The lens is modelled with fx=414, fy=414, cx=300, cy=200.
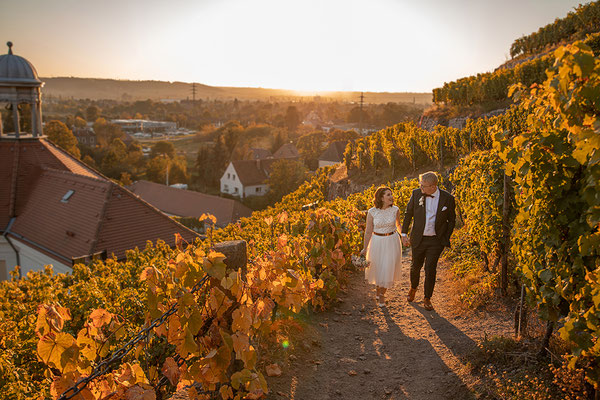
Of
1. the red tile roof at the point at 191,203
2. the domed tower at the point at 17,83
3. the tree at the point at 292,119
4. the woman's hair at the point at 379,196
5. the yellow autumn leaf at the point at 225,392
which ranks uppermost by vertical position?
the tree at the point at 292,119

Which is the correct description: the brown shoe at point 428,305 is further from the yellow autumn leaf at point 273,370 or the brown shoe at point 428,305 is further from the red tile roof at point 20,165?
the red tile roof at point 20,165

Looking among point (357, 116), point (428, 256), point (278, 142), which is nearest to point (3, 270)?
point (428, 256)

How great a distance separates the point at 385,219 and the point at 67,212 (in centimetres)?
1525

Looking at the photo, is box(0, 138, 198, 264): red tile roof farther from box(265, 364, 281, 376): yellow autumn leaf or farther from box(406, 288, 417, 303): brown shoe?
box(265, 364, 281, 376): yellow autumn leaf

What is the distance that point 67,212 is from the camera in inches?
666

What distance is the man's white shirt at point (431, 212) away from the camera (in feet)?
19.4

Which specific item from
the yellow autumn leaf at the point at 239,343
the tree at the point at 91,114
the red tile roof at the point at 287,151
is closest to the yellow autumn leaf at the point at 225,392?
the yellow autumn leaf at the point at 239,343

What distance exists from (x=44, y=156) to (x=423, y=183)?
2158cm

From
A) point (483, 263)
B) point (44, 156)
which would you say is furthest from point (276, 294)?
point (44, 156)

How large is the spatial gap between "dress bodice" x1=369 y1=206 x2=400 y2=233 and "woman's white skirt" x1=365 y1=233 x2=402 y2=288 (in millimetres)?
120

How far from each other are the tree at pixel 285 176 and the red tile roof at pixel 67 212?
32.0 metres

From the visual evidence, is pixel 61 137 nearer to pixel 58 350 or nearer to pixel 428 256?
pixel 428 256

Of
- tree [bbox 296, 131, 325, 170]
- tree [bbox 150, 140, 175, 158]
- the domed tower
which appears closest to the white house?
tree [bbox 296, 131, 325, 170]

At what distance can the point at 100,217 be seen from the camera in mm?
15523
